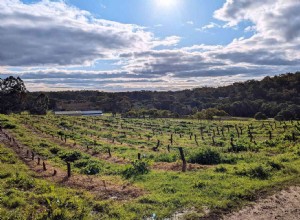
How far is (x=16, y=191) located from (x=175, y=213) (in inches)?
317

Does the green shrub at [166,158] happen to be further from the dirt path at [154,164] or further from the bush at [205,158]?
the dirt path at [154,164]

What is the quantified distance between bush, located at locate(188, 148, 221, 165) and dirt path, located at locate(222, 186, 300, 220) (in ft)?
26.1

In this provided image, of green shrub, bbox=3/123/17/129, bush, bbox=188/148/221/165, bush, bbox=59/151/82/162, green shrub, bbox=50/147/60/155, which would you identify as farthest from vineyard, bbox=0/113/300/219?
green shrub, bbox=3/123/17/129

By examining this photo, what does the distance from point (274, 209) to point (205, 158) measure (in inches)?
385

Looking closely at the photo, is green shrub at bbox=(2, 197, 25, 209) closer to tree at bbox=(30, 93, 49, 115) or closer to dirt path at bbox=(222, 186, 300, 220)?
dirt path at bbox=(222, 186, 300, 220)

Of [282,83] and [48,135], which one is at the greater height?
[282,83]

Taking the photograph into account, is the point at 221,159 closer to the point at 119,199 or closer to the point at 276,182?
the point at 276,182

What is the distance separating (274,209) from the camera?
13570mm

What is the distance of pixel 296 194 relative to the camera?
15312 millimetres

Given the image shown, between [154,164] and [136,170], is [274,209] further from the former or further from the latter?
[154,164]

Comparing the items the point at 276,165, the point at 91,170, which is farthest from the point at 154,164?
the point at 276,165

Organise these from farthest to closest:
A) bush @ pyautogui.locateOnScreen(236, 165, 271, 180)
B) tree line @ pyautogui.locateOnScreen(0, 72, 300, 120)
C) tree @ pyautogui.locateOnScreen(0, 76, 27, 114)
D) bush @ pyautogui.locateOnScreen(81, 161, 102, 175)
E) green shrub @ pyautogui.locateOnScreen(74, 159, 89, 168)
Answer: tree line @ pyautogui.locateOnScreen(0, 72, 300, 120)
tree @ pyautogui.locateOnScreen(0, 76, 27, 114)
green shrub @ pyautogui.locateOnScreen(74, 159, 89, 168)
bush @ pyautogui.locateOnScreen(81, 161, 102, 175)
bush @ pyautogui.locateOnScreen(236, 165, 271, 180)

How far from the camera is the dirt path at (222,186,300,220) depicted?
12.8 metres

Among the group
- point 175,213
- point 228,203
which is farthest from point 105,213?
point 228,203
